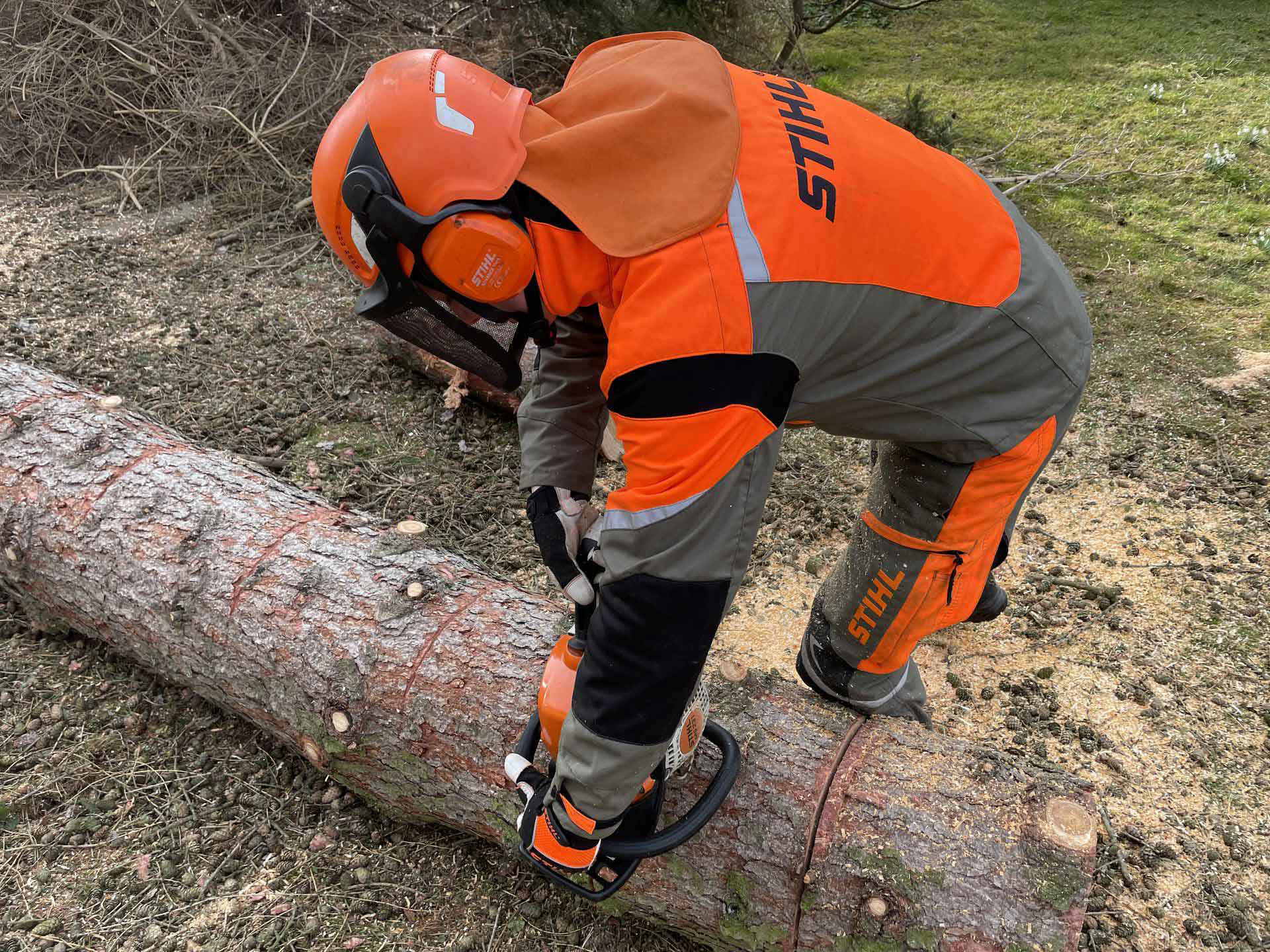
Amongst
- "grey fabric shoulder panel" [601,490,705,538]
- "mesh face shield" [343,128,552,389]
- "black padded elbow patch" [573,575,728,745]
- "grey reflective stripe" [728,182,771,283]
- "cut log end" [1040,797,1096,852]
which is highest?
"grey reflective stripe" [728,182,771,283]

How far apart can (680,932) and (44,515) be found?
7.46ft

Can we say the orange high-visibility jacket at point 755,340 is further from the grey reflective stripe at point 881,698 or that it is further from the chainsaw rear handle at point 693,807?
the grey reflective stripe at point 881,698

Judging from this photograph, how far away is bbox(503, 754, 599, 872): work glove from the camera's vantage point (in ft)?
4.97

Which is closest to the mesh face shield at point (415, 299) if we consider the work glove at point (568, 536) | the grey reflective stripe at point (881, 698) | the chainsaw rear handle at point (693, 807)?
the work glove at point (568, 536)

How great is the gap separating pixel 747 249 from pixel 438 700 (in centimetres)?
137

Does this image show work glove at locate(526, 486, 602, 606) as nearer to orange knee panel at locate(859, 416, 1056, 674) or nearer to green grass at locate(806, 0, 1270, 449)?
orange knee panel at locate(859, 416, 1056, 674)

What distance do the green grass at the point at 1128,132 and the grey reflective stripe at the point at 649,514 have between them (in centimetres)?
324

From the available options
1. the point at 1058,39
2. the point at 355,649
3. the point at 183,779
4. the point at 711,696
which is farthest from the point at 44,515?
the point at 1058,39

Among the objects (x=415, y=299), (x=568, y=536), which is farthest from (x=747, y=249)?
(x=568, y=536)

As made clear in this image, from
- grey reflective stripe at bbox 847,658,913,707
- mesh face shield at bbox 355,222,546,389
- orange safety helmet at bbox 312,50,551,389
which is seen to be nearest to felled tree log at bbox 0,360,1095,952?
grey reflective stripe at bbox 847,658,913,707

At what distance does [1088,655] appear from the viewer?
2732 mm

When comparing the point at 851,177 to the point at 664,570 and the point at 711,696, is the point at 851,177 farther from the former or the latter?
the point at 711,696

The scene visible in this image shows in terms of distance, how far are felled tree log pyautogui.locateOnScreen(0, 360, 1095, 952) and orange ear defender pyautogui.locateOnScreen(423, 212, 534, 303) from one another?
1048mm

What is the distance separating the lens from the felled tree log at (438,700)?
1700 mm
